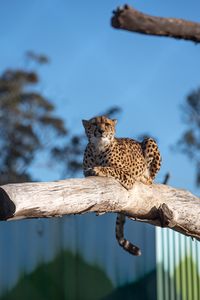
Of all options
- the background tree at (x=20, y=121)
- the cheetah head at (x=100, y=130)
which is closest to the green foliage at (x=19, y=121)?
the background tree at (x=20, y=121)

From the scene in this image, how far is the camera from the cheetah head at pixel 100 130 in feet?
23.3

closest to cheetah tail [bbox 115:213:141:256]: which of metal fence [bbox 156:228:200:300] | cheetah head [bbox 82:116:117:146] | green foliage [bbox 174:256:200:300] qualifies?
cheetah head [bbox 82:116:117:146]

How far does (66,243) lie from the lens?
1136 centimetres

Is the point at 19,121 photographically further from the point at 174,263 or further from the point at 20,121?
the point at 174,263

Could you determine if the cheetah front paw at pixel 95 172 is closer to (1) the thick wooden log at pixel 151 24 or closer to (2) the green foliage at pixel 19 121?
(1) the thick wooden log at pixel 151 24

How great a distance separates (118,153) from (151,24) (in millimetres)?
3434

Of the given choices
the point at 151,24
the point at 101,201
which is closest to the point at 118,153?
the point at 101,201

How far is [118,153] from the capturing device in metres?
7.04

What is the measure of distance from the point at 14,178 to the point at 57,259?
10.6 m

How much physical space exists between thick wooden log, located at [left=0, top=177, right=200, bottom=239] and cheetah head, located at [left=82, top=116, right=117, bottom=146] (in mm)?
1126

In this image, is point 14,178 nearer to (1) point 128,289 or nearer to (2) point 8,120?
(2) point 8,120

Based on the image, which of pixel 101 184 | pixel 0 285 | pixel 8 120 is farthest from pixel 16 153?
pixel 101 184

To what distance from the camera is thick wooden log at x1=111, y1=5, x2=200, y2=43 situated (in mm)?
3615

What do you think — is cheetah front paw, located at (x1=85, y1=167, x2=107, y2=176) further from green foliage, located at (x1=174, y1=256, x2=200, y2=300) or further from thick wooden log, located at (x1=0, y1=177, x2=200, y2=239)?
green foliage, located at (x1=174, y1=256, x2=200, y2=300)
